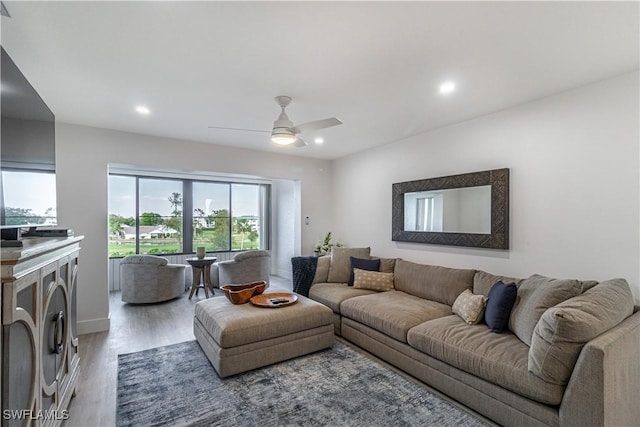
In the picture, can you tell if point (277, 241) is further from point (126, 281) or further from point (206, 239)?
point (126, 281)

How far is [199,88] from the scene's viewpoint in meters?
2.76

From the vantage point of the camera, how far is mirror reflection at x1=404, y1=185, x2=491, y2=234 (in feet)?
11.4

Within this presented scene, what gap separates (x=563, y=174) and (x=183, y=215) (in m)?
6.89

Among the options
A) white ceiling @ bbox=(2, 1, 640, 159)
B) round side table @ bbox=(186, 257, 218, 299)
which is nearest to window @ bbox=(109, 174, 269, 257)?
round side table @ bbox=(186, 257, 218, 299)

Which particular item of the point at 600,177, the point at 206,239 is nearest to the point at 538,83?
the point at 600,177

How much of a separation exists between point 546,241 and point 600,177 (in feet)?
2.35

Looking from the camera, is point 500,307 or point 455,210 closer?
point 500,307

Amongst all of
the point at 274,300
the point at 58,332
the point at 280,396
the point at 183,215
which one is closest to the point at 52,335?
the point at 58,332

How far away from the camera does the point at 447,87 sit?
9.00 ft

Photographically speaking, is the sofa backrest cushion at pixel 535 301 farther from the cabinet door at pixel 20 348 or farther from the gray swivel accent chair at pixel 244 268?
the gray swivel accent chair at pixel 244 268

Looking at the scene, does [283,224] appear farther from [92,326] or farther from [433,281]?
[433,281]

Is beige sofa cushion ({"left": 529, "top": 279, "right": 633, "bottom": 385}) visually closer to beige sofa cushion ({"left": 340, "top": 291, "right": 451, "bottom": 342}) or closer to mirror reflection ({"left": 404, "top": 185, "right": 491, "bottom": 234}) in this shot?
beige sofa cushion ({"left": 340, "top": 291, "right": 451, "bottom": 342})

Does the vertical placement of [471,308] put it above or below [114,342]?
above

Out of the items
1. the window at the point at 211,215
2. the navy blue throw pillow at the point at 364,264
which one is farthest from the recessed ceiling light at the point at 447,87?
the window at the point at 211,215
